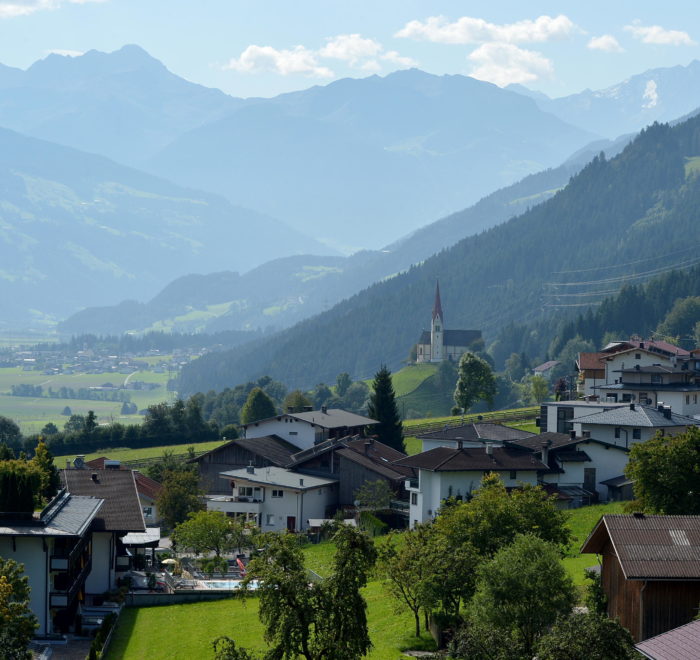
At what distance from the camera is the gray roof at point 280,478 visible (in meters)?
75.5

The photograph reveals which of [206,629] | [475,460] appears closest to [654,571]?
[206,629]

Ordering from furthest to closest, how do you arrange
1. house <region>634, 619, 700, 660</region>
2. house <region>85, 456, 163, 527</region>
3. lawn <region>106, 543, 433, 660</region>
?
house <region>85, 456, 163, 527</region>, lawn <region>106, 543, 433, 660</region>, house <region>634, 619, 700, 660</region>

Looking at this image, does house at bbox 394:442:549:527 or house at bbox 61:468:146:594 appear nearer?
house at bbox 61:468:146:594

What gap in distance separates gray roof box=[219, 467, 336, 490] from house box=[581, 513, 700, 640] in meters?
43.2

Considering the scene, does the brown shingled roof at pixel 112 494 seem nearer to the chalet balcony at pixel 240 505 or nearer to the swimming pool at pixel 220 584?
the swimming pool at pixel 220 584

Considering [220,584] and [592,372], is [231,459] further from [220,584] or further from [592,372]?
[592,372]

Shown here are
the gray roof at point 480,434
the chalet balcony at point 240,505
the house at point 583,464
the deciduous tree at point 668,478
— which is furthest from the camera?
the gray roof at point 480,434

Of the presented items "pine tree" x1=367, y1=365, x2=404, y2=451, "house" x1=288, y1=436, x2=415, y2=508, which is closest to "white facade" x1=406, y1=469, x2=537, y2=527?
"house" x1=288, y1=436, x2=415, y2=508

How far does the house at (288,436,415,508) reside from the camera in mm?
76500

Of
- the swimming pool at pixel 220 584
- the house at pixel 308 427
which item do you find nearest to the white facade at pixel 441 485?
the swimming pool at pixel 220 584

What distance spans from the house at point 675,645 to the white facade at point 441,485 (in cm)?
3872

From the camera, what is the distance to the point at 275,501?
7575 centimetres

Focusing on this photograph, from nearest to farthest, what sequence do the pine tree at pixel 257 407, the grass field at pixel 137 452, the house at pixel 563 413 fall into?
the house at pixel 563 413
the grass field at pixel 137 452
the pine tree at pixel 257 407

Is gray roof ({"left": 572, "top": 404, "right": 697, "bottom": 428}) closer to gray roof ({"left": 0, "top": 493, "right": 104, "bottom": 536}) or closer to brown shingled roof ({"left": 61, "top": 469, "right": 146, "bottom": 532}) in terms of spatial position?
brown shingled roof ({"left": 61, "top": 469, "right": 146, "bottom": 532})
